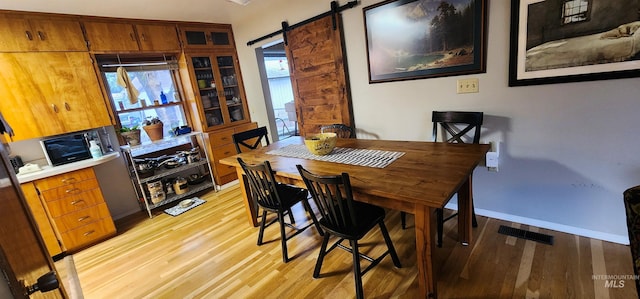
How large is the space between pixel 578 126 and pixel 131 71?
4370 mm

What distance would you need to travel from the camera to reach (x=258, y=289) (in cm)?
175

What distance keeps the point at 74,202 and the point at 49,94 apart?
3.51ft

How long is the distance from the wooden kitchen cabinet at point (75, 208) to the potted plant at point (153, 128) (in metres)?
0.71

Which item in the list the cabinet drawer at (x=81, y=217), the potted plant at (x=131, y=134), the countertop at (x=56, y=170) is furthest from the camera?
the potted plant at (x=131, y=134)

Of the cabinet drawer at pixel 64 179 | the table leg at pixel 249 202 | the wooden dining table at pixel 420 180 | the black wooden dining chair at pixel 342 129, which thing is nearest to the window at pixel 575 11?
the wooden dining table at pixel 420 180

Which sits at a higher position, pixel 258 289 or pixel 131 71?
pixel 131 71

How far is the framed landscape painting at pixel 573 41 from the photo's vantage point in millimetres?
1467

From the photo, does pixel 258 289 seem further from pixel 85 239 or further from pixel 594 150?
pixel 594 150

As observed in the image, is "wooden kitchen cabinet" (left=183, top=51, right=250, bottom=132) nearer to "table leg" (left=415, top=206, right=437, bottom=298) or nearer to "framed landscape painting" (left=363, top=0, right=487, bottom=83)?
"framed landscape painting" (left=363, top=0, right=487, bottom=83)

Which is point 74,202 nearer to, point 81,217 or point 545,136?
point 81,217

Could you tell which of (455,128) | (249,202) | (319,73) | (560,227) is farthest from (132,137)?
(560,227)

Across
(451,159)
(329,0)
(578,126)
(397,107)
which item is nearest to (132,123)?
(329,0)

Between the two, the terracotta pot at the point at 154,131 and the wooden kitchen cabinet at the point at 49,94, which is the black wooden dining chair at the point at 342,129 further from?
the wooden kitchen cabinet at the point at 49,94

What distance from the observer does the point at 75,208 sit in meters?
2.52
